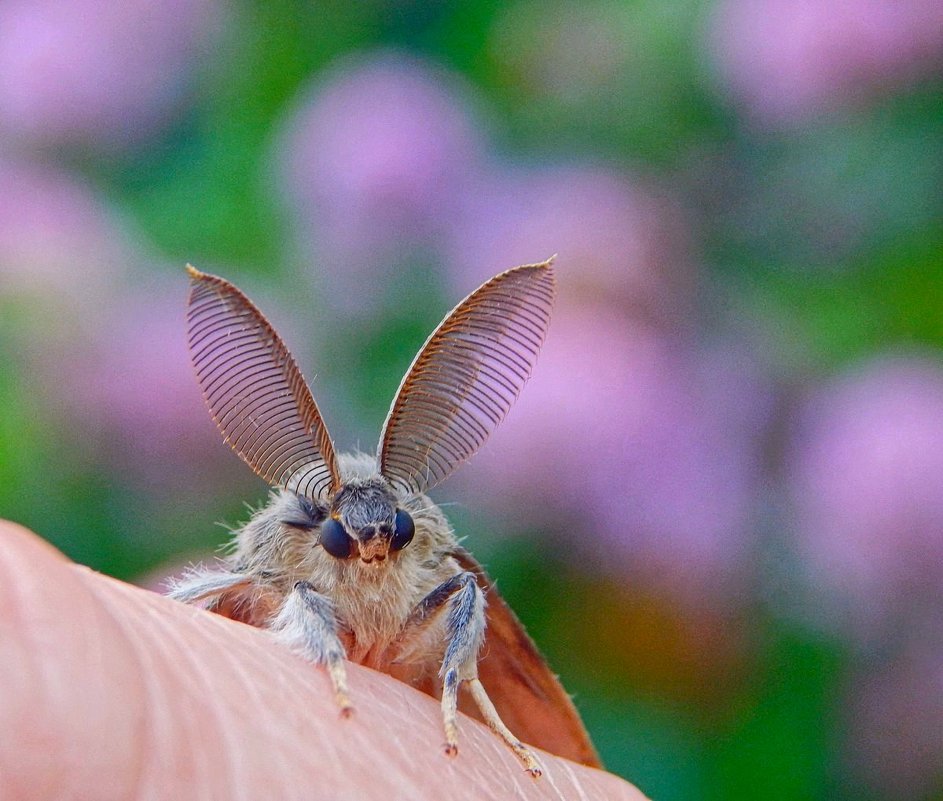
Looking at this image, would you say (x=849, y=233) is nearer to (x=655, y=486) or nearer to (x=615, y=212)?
(x=615, y=212)

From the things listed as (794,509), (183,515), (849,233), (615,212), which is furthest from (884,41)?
(183,515)

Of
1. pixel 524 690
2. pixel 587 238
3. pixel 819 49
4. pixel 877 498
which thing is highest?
pixel 819 49

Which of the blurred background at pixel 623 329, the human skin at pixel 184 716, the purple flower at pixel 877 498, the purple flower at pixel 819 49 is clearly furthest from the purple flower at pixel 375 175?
the human skin at pixel 184 716

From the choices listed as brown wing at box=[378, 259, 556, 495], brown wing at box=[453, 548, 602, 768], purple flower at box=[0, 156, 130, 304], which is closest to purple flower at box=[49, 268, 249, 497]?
purple flower at box=[0, 156, 130, 304]

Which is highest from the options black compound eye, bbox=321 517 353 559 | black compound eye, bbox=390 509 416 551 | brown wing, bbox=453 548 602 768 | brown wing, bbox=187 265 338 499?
brown wing, bbox=187 265 338 499

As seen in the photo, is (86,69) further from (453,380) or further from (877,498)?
(877,498)

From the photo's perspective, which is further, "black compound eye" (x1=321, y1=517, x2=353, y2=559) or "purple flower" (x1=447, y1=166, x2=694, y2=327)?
"purple flower" (x1=447, y1=166, x2=694, y2=327)

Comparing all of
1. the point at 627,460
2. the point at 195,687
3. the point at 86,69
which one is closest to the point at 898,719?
the point at 627,460

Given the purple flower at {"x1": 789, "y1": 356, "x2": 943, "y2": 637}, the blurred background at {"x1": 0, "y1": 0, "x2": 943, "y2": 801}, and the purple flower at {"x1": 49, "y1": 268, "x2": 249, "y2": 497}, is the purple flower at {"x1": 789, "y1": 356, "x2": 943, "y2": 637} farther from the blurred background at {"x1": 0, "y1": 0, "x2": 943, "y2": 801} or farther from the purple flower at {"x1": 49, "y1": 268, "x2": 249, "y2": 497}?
the purple flower at {"x1": 49, "y1": 268, "x2": 249, "y2": 497}
